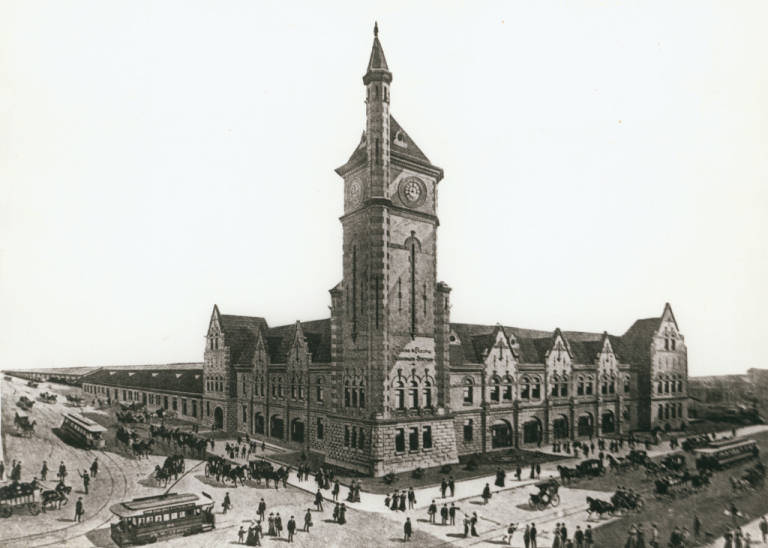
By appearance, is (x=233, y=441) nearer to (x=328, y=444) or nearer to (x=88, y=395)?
(x=328, y=444)

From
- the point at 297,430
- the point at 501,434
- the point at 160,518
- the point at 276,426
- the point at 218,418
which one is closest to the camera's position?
the point at 160,518

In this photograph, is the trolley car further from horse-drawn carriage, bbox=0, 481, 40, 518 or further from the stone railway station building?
the stone railway station building

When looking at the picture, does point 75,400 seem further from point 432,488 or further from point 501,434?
point 501,434

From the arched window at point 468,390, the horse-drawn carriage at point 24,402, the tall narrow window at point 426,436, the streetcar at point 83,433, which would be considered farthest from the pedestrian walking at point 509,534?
the streetcar at point 83,433

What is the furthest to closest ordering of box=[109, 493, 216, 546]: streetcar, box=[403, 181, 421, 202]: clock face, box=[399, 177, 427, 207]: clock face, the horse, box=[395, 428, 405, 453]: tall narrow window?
box=[403, 181, 421, 202]: clock face, box=[399, 177, 427, 207]: clock face, box=[395, 428, 405, 453]: tall narrow window, the horse, box=[109, 493, 216, 546]: streetcar

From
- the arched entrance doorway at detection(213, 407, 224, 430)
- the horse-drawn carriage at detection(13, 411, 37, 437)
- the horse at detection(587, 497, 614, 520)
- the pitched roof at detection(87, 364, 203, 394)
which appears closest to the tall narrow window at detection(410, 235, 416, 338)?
the horse at detection(587, 497, 614, 520)

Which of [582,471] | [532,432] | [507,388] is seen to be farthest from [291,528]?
[532,432]
